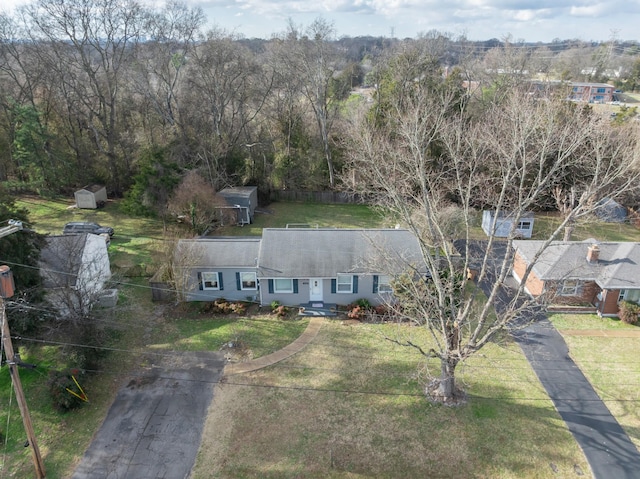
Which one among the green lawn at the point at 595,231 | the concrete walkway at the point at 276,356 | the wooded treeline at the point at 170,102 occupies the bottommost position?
the concrete walkway at the point at 276,356

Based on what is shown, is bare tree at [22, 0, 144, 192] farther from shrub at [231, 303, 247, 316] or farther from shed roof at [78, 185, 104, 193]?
shrub at [231, 303, 247, 316]

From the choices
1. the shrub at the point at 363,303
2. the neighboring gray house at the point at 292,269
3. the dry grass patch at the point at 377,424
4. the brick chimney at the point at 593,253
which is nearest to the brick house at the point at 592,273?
the brick chimney at the point at 593,253

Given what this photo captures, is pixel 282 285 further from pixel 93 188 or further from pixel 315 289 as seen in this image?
pixel 93 188

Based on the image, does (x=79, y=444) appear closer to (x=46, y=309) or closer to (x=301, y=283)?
(x=46, y=309)

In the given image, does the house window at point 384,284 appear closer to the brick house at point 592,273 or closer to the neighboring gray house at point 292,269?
the neighboring gray house at point 292,269

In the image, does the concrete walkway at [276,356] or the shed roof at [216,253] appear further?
the shed roof at [216,253]

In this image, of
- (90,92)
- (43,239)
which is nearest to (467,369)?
(43,239)
